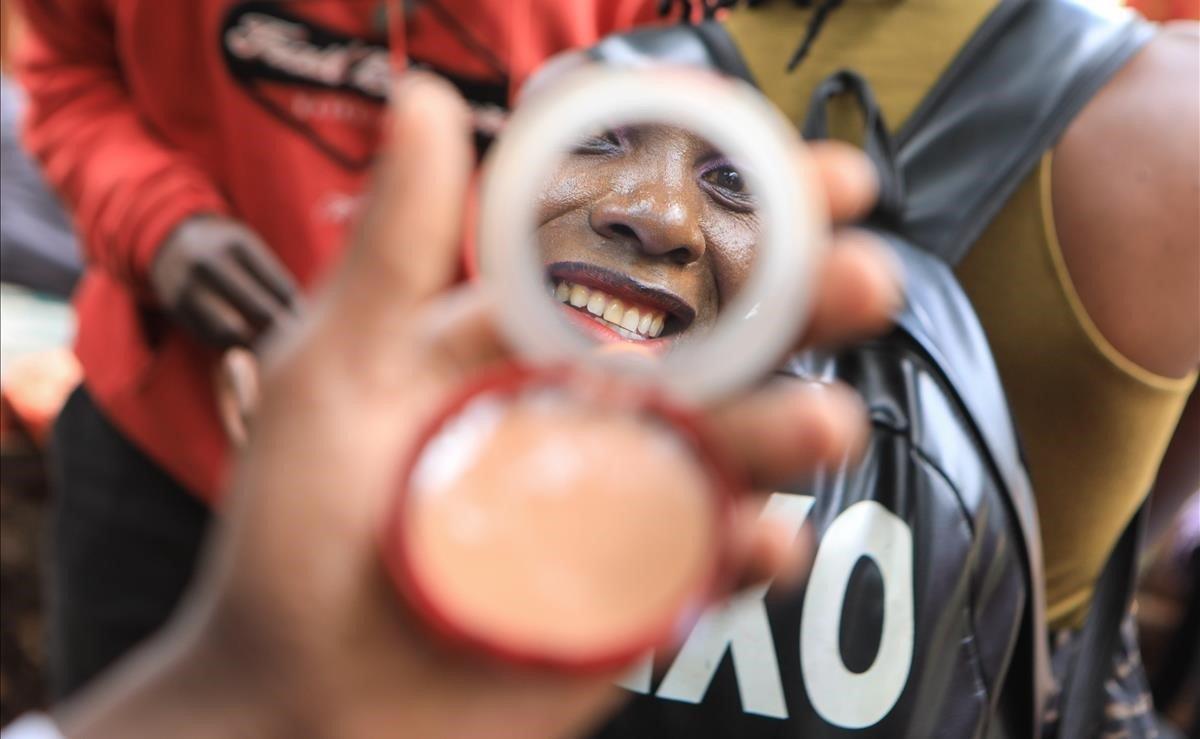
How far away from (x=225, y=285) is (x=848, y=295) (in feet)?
1.65

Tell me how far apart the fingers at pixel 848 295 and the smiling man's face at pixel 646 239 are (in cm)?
14

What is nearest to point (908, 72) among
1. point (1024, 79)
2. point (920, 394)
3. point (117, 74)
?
point (1024, 79)

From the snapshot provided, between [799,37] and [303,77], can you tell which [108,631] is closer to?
[303,77]

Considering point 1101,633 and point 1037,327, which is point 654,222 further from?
point 1101,633

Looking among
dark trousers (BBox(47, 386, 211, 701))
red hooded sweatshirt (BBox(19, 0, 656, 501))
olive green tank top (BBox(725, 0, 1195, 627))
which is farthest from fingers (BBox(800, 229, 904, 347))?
dark trousers (BBox(47, 386, 211, 701))

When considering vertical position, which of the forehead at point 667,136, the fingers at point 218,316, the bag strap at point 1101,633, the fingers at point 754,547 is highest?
the forehead at point 667,136

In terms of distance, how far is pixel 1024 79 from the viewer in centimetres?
56

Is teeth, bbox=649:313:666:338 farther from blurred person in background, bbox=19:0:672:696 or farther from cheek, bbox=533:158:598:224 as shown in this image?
blurred person in background, bbox=19:0:672:696

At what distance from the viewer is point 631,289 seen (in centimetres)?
52

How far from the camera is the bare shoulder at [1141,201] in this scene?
538 mm

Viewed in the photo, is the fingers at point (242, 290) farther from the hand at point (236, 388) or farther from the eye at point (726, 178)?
the eye at point (726, 178)

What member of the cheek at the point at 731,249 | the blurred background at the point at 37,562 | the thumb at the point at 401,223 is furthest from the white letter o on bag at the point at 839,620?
the blurred background at the point at 37,562

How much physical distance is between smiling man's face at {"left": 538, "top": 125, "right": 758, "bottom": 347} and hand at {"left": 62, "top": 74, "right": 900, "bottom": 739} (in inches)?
6.3

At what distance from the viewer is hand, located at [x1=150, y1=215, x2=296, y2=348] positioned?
0.74m
